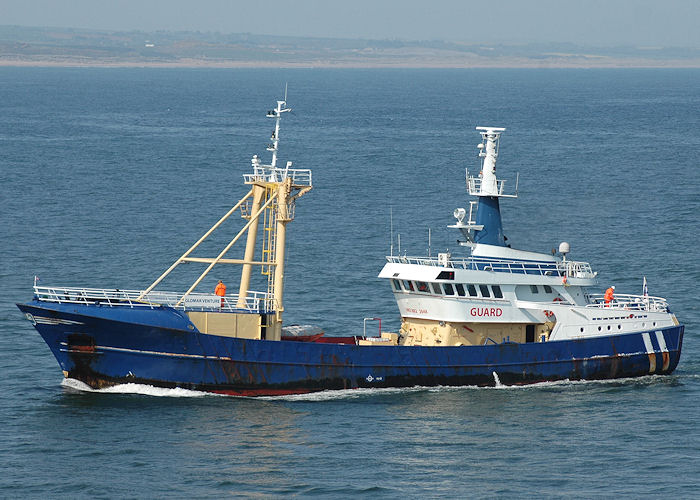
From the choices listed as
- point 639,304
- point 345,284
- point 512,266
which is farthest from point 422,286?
point 345,284

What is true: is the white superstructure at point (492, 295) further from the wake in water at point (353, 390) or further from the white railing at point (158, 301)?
the white railing at point (158, 301)

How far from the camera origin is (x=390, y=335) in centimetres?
4153

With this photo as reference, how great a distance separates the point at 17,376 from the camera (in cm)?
4025

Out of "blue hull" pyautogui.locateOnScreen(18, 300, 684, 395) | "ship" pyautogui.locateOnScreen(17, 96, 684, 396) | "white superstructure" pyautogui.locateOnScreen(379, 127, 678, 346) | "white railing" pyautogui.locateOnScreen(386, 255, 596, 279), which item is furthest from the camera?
"white railing" pyautogui.locateOnScreen(386, 255, 596, 279)

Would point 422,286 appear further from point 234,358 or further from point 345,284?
point 345,284

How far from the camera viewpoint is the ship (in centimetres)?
3772

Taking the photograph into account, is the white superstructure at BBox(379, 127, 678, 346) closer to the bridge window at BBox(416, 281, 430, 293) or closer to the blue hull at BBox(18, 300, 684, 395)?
the bridge window at BBox(416, 281, 430, 293)

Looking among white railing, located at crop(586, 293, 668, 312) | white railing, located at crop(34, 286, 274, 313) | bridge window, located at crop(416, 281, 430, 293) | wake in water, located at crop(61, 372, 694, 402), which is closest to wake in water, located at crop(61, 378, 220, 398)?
wake in water, located at crop(61, 372, 694, 402)

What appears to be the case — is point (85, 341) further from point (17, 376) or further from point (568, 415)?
point (568, 415)

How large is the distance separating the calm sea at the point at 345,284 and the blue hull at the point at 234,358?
0.53 meters

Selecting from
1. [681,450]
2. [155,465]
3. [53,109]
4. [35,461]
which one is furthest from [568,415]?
[53,109]

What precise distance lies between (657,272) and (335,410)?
82.0ft

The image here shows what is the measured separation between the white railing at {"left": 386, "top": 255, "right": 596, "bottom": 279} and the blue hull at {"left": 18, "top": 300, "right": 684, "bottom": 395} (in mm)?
2529

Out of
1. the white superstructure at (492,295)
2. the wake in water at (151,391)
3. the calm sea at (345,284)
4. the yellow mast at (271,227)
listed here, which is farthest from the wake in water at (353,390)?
the yellow mast at (271,227)
